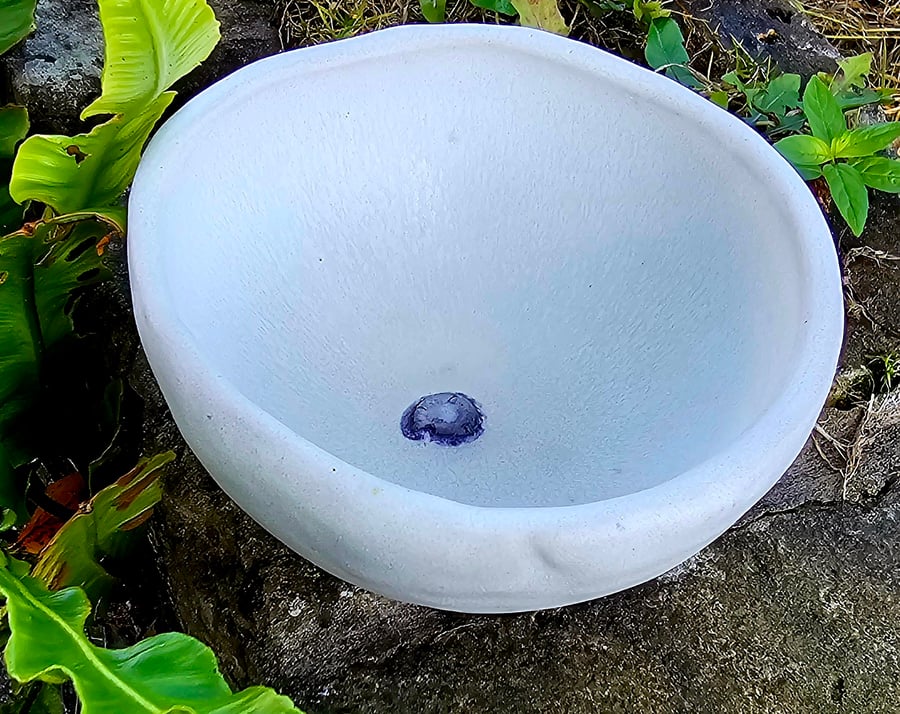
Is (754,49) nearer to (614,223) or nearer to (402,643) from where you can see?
(614,223)

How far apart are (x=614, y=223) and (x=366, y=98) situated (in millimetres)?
257

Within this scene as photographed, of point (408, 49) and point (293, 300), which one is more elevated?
point (408, 49)

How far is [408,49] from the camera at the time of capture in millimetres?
813

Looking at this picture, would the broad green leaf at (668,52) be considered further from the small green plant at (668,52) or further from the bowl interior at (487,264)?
the bowl interior at (487,264)

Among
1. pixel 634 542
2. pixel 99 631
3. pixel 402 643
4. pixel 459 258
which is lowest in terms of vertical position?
pixel 99 631

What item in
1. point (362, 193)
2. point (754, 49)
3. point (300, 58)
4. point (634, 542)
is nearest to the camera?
point (634, 542)

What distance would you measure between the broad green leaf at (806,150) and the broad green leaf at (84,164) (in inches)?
25.2

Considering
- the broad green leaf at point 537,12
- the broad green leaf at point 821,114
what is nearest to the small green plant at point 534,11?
the broad green leaf at point 537,12

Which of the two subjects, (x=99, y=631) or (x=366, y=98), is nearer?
(x=366, y=98)

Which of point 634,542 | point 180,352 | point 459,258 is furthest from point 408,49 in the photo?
point 634,542

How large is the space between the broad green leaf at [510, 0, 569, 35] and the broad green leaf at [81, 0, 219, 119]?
57 cm

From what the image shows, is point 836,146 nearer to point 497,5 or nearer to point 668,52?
point 668,52

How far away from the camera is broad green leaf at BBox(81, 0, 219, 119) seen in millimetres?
674

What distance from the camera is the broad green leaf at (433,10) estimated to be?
4.09 ft
